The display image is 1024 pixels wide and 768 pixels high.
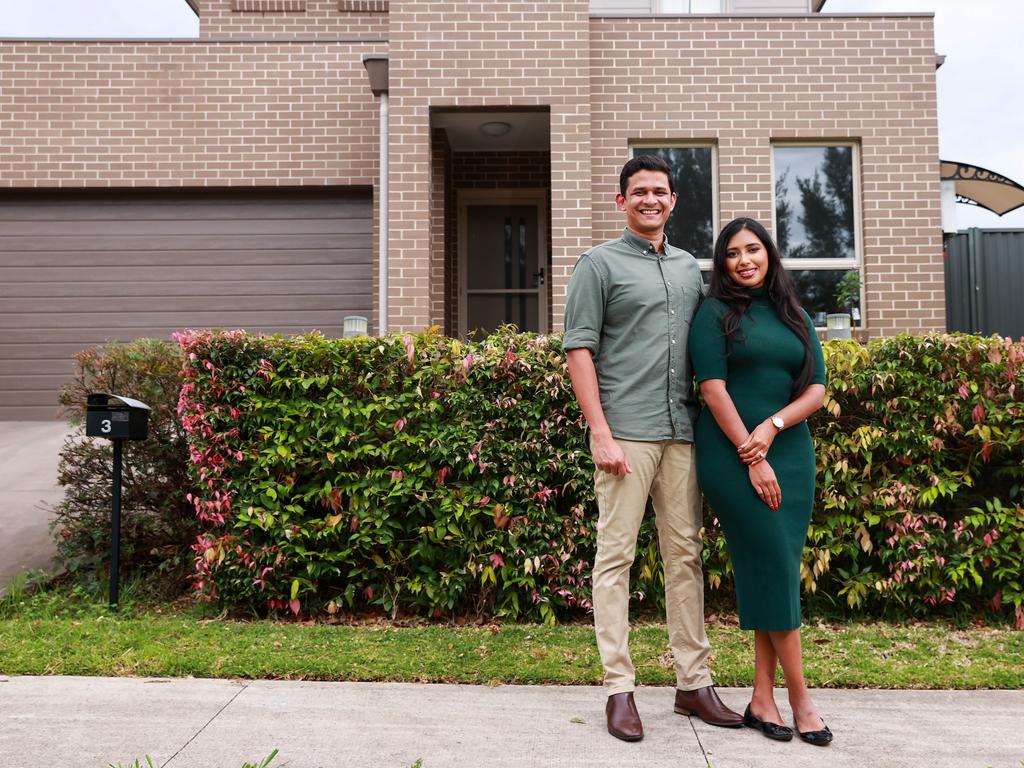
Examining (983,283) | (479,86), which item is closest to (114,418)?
(479,86)

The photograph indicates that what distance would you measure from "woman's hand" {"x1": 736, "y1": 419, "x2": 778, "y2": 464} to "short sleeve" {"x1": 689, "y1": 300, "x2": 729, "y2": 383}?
24 cm

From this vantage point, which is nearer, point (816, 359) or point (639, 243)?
point (816, 359)

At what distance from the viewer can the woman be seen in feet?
10.0

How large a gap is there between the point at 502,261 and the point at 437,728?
282 inches

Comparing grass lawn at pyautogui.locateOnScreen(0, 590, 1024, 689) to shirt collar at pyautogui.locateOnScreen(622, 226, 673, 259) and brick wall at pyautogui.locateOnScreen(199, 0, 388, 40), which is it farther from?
brick wall at pyautogui.locateOnScreen(199, 0, 388, 40)

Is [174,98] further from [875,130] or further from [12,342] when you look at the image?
[875,130]

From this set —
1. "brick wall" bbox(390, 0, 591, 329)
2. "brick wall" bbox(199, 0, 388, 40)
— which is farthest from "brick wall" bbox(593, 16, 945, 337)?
"brick wall" bbox(199, 0, 388, 40)

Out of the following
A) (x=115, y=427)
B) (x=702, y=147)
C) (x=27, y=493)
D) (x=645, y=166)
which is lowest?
(x=27, y=493)

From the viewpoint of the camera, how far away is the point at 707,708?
3.22m

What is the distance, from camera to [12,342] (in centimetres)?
897

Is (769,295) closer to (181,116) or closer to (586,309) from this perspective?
(586,309)

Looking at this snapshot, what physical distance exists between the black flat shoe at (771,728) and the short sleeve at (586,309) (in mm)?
1533

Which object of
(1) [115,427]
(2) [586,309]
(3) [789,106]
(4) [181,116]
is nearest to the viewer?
(2) [586,309]

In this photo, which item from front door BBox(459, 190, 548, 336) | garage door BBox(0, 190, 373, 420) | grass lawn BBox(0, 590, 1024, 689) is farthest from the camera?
front door BBox(459, 190, 548, 336)
